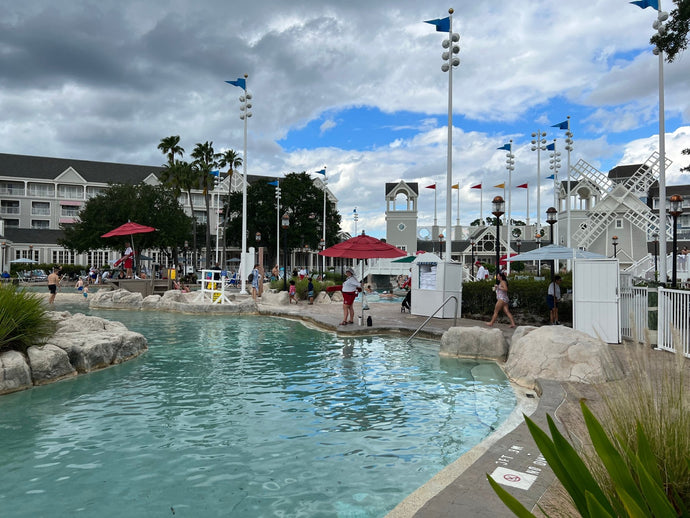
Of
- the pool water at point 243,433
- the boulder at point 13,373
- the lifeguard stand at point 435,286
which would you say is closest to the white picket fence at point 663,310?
the pool water at point 243,433

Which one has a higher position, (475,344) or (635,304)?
(635,304)

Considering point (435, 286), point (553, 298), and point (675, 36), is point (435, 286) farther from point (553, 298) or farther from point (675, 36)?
point (675, 36)

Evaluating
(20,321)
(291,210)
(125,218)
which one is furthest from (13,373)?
(291,210)

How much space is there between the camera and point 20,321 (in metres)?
8.96

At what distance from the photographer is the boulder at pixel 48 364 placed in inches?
341

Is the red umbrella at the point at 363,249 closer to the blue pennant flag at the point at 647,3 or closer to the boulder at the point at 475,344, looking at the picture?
the boulder at the point at 475,344

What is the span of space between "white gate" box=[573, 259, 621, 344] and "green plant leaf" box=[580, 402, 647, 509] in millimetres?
10544

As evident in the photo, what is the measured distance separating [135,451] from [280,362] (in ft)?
16.6

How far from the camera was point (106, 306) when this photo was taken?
22047mm

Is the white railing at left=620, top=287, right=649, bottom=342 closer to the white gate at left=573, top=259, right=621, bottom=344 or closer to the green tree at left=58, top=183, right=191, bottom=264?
the white gate at left=573, top=259, right=621, bottom=344

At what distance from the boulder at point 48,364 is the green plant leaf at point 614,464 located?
9.06 metres

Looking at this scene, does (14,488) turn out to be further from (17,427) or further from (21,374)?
(21,374)

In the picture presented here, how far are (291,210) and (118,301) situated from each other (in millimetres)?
44354

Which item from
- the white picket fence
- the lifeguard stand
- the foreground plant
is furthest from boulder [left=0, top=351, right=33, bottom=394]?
the lifeguard stand
